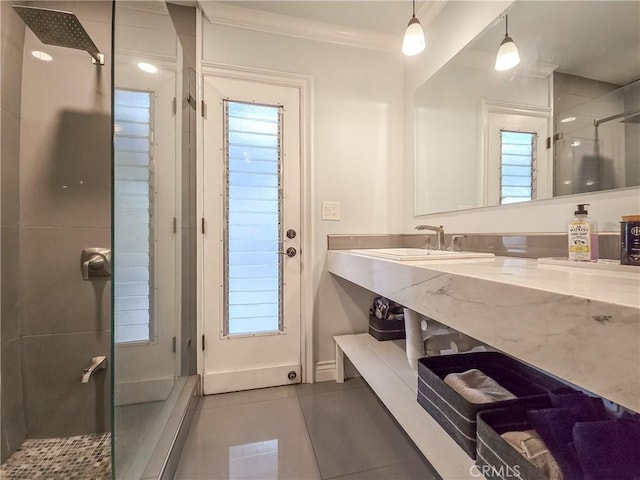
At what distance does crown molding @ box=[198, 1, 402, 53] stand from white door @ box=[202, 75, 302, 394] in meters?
0.35

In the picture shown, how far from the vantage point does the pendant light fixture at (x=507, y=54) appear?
1.20m

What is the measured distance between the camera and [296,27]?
5.82 feet

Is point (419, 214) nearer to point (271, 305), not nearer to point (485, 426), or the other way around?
point (271, 305)

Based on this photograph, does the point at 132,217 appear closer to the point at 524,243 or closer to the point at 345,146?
the point at 345,146

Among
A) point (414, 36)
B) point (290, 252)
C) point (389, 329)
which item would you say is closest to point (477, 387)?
point (389, 329)

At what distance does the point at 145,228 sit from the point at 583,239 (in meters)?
1.57

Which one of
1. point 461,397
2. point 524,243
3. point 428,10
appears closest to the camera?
point 461,397

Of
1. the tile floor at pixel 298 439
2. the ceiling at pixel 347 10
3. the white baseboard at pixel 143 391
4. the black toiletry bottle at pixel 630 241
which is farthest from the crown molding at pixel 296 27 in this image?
the tile floor at pixel 298 439

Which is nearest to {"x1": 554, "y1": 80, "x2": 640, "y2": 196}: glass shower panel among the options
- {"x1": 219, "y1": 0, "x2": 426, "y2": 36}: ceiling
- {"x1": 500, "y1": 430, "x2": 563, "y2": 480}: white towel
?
{"x1": 500, "y1": 430, "x2": 563, "y2": 480}: white towel

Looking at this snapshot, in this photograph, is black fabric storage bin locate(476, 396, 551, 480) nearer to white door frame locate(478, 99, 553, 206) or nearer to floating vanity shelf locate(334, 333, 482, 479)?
floating vanity shelf locate(334, 333, 482, 479)

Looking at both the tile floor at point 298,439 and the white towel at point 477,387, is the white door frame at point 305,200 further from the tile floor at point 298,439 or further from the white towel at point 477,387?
the white towel at point 477,387

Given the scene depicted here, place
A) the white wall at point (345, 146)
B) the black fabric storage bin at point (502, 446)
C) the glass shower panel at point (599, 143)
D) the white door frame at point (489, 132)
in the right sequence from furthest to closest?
the white wall at point (345, 146)
the white door frame at point (489, 132)
the glass shower panel at point (599, 143)
the black fabric storage bin at point (502, 446)

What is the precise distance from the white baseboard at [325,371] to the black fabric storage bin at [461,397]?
942 millimetres

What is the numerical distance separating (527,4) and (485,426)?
1.56 m
